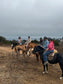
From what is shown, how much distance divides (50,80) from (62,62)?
121cm

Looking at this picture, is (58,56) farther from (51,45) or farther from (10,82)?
(10,82)

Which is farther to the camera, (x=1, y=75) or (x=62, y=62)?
(x=1, y=75)

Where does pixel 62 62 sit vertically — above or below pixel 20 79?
above

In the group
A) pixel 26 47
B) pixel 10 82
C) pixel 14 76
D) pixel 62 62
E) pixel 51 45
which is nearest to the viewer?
pixel 10 82

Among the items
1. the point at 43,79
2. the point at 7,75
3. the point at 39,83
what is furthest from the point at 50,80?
the point at 7,75

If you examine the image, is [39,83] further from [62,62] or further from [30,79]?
[62,62]

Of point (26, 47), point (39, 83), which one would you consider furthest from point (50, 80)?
point (26, 47)

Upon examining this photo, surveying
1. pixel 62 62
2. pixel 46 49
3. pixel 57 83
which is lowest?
pixel 57 83

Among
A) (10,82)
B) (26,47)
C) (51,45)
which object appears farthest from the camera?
(26,47)

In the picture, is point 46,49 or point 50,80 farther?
point 46,49

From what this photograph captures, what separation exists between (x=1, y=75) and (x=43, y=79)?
2456mm

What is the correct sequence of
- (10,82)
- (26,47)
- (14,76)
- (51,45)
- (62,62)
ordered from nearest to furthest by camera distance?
(10,82) → (62,62) → (14,76) → (51,45) → (26,47)

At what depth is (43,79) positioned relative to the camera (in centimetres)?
653

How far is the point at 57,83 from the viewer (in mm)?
6059
